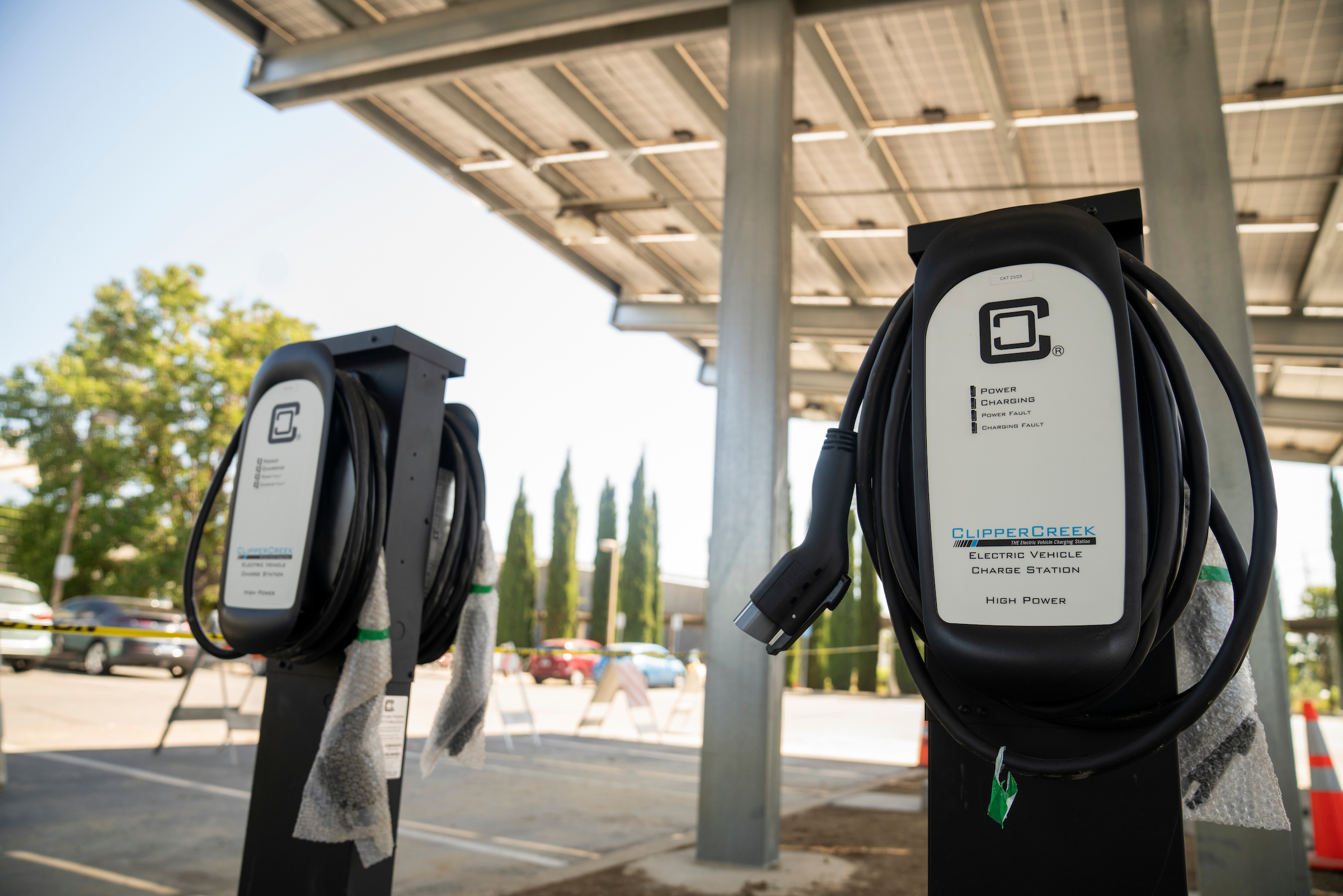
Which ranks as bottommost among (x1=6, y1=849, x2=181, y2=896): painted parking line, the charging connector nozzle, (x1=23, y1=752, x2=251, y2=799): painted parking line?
(x1=23, y1=752, x2=251, y2=799): painted parking line

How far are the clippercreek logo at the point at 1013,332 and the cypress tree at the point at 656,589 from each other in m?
30.4

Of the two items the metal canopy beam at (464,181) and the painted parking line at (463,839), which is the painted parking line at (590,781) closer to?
the painted parking line at (463,839)

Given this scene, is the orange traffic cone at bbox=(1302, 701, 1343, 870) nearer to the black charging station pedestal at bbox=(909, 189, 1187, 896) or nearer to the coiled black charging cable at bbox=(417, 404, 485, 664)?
the black charging station pedestal at bbox=(909, 189, 1187, 896)

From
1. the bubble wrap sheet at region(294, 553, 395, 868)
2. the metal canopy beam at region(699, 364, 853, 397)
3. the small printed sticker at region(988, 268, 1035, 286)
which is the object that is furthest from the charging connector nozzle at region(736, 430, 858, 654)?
the metal canopy beam at region(699, 364, 853, 397)

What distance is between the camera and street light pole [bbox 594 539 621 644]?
27.0m

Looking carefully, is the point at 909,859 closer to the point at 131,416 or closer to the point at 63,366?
the point at 131,416

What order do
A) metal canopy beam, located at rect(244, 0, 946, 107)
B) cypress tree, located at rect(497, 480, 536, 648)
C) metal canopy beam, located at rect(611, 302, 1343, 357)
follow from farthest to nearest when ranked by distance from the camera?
cypress tree, located at rect(497, 480, 536, 648)
metal canopy beam, located at rect(611, 302, 1343, 357)
metal canopy beam, located at rect(244, 0, 946, 107)

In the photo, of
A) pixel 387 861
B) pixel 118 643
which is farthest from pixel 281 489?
pixel 118 643

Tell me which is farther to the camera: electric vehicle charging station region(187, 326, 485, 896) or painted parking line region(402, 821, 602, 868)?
painted parking line region(402, 821, 602, 868)

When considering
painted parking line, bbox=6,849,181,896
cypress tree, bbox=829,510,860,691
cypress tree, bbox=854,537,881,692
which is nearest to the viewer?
painted parking line, bbox=6,849,181,896

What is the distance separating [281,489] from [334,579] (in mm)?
290

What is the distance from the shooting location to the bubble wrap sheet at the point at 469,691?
7.48 feet

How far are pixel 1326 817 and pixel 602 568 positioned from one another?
2625 centimetres

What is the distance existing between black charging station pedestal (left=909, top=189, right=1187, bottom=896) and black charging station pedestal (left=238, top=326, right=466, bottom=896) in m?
1.43
